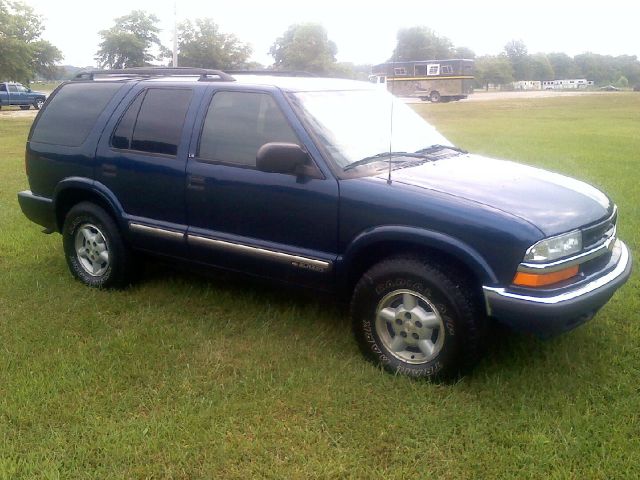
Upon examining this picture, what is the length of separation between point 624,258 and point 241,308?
2.66m

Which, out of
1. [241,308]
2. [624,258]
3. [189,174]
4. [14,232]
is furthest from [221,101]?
[14,232]

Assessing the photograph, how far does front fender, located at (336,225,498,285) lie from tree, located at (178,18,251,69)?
45296 millimetres

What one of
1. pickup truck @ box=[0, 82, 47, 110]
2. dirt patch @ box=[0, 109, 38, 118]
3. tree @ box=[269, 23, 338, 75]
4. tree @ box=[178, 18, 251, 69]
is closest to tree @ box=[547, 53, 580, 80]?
tree @ box=[269, 23, 338, 75]

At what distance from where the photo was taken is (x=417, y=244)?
12.5 feet

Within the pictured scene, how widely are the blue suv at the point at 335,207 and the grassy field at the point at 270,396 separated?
360mm

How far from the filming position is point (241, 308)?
16.5 feet

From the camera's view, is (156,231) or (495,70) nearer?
(156,231)

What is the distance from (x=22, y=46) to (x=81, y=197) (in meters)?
54.6

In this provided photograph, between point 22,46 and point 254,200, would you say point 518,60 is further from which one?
point 254,200

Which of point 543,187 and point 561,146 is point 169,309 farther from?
point 561,146

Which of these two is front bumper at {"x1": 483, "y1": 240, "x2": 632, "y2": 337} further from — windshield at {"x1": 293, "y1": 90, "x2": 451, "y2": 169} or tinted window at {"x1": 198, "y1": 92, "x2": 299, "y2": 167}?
tinted window at {"x1": 198, "y1": 92, "x2": 299, "y2": 167}

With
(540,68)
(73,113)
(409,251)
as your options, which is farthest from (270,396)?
(540,68)

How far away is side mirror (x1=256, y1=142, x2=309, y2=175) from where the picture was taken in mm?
4004

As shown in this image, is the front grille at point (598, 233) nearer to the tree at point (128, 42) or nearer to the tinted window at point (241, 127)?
the tinted window at point (241, 127)
